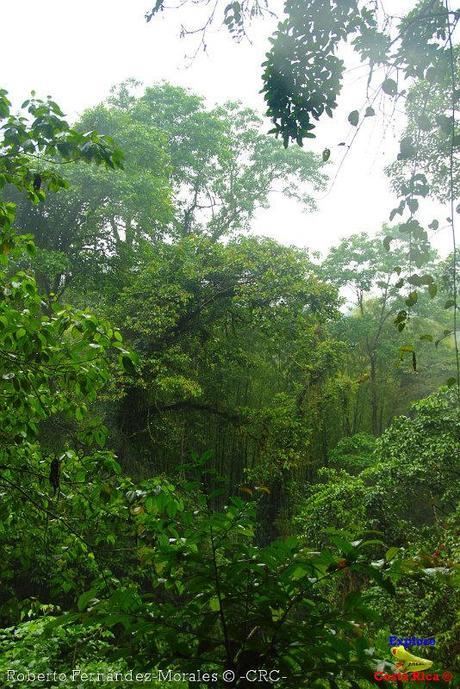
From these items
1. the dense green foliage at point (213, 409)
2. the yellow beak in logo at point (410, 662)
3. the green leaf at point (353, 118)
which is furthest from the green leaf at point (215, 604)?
the green leaf at point (353, 118)

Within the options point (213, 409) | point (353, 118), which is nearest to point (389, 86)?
point (353, 118)

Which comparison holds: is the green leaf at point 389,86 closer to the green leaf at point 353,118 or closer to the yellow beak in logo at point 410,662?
the green leaf at point 353,118

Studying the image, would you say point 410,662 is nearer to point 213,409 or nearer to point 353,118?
point 353,118

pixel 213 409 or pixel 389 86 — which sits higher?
pixel 389 86

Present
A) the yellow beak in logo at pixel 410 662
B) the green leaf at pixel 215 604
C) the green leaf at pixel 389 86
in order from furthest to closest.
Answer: the green leaf at pixel 389 86 → the green leaf at pixel 215 604 → the yellow beak in logo at pixel 410 662

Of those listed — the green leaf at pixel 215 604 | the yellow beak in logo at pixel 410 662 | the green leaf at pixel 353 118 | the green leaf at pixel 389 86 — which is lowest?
the yellow beak in logo at pixel 410 662

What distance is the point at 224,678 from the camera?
0.79 meters

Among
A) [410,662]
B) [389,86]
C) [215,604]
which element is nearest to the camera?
[410,662]

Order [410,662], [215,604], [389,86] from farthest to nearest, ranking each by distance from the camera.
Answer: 1. [389,86]
2. [215,604]
3. [410,662]

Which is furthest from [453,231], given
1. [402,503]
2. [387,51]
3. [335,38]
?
[402,503]

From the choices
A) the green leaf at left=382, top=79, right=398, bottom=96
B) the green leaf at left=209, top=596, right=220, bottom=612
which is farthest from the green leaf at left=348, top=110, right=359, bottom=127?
the green leaf at left=209, top=596, right=220, bottom=612

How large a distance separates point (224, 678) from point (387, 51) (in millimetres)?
1266

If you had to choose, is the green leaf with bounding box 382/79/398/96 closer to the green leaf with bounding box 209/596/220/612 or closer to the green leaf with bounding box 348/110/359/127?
the green leaf with bounding box 348/110/359/127

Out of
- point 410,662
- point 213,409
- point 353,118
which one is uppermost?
point 353,118
